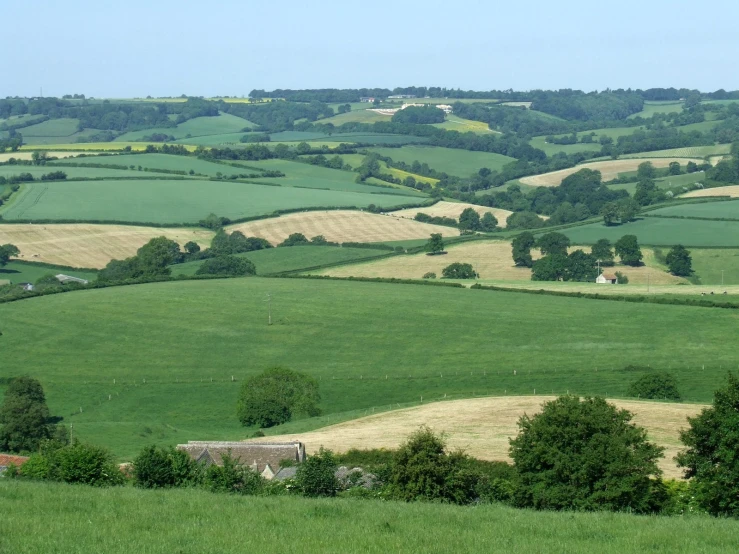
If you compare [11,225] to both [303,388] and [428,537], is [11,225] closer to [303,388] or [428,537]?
[303,388]

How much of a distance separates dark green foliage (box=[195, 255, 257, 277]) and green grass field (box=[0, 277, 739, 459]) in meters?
8.85

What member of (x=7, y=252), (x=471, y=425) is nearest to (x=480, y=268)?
(x=7, y=252)

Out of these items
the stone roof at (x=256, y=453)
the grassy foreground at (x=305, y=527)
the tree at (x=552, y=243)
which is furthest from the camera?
the tree at (x=552, y=243)

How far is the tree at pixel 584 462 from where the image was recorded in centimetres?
2498

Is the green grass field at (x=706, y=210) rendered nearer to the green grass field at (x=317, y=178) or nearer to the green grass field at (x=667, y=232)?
the green grass field at (x=667, y=232)

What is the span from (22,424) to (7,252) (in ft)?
171

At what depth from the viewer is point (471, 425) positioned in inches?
1732

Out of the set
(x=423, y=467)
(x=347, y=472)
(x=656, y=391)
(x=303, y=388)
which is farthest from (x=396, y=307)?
(x=423, y=467)

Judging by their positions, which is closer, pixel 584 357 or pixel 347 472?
pixel 347 472

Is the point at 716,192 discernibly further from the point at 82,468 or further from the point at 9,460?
the point at 82,468

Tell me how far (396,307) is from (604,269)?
27.2 meters

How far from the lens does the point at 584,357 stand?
6294 centimetres

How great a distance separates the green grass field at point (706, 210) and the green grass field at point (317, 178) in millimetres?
34408

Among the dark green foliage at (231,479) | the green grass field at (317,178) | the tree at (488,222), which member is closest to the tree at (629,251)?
the tree at (488,222)
